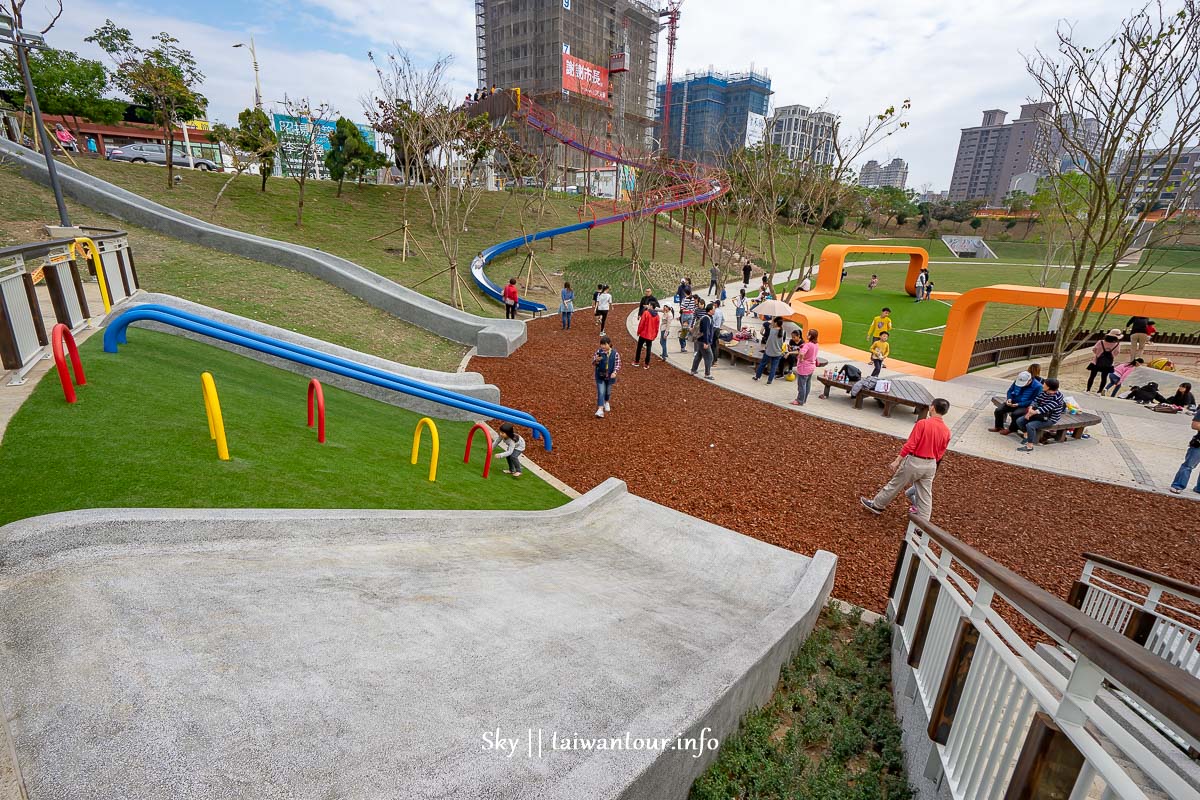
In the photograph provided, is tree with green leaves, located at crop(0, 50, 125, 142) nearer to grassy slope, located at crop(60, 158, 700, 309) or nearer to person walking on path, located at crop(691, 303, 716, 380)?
grassy slope, located at crop(60, 158, 700, 309)

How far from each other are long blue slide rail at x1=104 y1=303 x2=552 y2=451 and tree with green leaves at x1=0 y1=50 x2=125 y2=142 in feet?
97.6

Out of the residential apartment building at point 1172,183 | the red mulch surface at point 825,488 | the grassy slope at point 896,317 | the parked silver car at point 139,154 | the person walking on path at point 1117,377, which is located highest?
the parked silver car at point 139,154

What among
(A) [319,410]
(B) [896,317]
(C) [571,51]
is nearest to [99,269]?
(A) [319,410]

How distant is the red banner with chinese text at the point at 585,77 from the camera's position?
63.9m

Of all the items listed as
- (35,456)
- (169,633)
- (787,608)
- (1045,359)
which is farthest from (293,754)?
(1045,359)

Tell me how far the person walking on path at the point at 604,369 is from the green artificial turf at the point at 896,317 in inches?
461

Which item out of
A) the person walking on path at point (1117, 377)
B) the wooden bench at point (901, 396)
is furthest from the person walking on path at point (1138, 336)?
the wooden bench at point (901, 396)

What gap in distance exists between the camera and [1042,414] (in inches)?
398

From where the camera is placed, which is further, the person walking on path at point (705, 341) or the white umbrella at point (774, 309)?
the white umbrella at point (774, 309)

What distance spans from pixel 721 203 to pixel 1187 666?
3818 cm

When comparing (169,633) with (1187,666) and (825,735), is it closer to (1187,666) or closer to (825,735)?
(825,735)

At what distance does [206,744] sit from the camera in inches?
91.7

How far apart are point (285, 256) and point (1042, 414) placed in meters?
19.0

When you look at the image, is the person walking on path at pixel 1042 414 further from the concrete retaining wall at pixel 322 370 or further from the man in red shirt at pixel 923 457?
the concrete retaining wall at pixel 322 370
